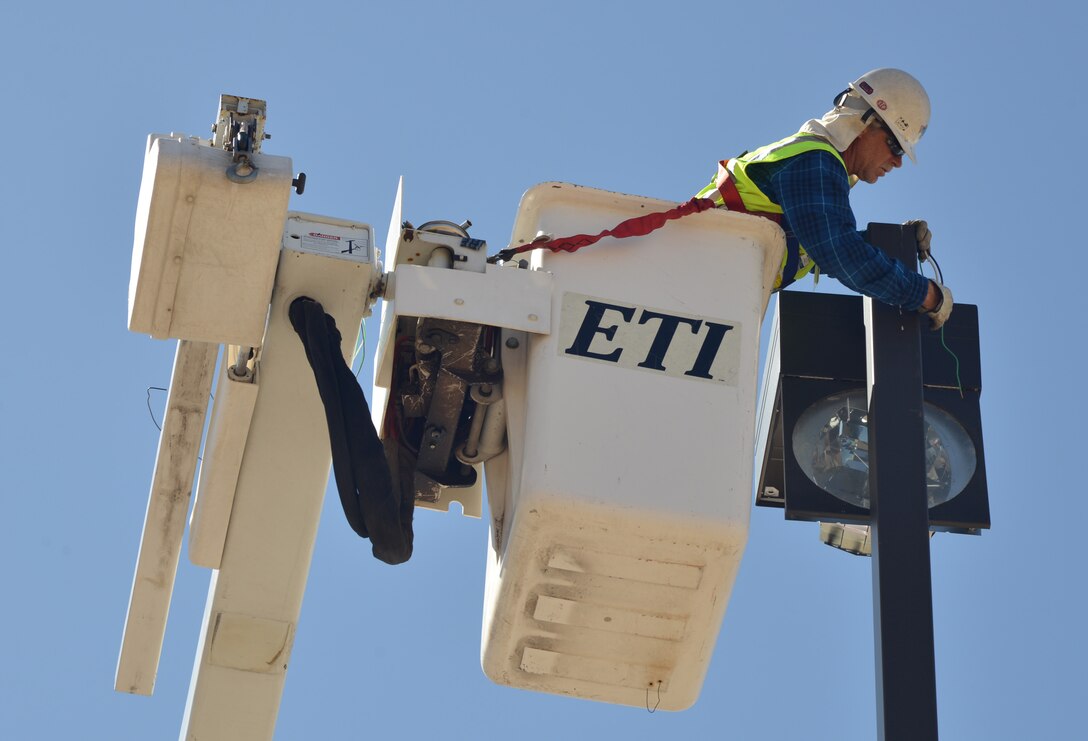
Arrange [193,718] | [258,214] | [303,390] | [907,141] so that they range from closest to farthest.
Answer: [258,214] → [303,390] → [193,718] → [907,141]

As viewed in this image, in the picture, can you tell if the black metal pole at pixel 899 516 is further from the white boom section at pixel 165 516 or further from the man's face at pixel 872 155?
the white boom section at pixel 165 516

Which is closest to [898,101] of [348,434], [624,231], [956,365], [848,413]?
[956,365]

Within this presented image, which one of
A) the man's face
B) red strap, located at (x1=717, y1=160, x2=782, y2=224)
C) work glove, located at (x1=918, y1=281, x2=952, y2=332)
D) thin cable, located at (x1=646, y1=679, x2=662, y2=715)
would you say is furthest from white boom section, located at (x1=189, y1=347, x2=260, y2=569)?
the man's face

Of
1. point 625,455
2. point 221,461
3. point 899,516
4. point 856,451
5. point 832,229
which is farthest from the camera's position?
point 856,451

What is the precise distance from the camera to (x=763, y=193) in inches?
273

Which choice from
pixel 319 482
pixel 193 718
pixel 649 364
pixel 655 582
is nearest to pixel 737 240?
pixel 649 364

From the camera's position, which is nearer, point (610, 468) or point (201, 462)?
point (610, 468)

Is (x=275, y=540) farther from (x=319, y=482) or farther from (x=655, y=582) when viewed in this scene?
(x=655, y=582)

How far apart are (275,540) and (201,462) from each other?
35cm

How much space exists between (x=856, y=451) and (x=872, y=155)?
4.27 feet

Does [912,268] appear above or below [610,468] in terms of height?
above

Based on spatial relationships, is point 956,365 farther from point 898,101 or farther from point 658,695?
point 658,695

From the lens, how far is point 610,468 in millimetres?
5828

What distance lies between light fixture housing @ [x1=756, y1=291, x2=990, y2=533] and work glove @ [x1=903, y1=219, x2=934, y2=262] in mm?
261
